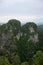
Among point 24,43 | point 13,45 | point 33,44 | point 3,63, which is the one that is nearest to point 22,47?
point 24,43

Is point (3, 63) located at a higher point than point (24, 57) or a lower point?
higher

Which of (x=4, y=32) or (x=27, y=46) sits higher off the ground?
(x=4, y=32)

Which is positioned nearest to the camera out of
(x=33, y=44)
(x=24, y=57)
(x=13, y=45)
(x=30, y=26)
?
(x=13, y=45)

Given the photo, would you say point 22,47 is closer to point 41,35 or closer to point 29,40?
point 29,40

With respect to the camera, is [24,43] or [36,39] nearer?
[24,43]

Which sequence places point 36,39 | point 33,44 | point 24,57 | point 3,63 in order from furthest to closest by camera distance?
1. point 36,39
2. point 33,44
3. point 24,57
4. point 3,63

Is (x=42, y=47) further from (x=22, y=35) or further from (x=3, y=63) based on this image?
(x=3, y=63)

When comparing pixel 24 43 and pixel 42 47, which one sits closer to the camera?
pixel 24 43

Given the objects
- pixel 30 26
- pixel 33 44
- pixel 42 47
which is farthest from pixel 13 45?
pixel 30 26

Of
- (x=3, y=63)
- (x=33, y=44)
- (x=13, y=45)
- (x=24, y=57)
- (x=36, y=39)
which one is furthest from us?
(x=36, y=39)
